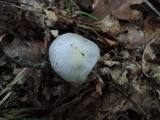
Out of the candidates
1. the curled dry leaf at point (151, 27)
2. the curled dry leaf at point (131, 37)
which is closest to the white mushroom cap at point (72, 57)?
the curled dry leaf at point (131, 37)

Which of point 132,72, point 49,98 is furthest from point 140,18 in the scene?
point 49,98

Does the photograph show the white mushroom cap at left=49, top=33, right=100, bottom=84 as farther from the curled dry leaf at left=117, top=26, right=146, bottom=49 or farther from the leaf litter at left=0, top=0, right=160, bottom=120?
the curled dry leaf at left=117, top=26, right=146, bottom=49

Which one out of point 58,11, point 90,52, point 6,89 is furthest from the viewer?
point 58,11

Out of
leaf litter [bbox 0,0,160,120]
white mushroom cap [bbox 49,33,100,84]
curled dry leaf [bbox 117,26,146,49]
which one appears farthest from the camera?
curled dry leaf [bbox 117,26,146,49]

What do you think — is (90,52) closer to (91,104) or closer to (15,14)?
(91,104)

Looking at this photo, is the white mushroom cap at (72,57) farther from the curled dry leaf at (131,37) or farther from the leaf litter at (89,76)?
the curled dry leaf at (131,37)

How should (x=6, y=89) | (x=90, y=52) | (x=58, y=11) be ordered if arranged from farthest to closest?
(x=58, y=11) < (x=6, y=89) < (x=90, y=52)

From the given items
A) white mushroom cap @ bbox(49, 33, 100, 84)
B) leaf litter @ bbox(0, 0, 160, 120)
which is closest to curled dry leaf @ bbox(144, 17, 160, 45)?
leaf litter @ bbox(0, 0, 160, 120)

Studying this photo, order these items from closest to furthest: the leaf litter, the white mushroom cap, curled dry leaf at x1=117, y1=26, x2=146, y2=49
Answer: the white mushroom cap, the leaf litter, curled dry leaf at x1=117, y1=26, x2=146, y2=49
